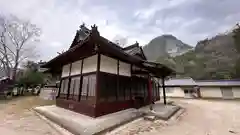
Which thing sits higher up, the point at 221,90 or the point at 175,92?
the point at 221,90

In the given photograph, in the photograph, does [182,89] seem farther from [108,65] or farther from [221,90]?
[108,65]

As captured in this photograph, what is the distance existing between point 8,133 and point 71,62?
5.26m

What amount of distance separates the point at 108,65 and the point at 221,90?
22768 mm

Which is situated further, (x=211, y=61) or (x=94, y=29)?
(x=211, y=61)

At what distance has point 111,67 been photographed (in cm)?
715

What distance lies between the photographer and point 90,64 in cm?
701

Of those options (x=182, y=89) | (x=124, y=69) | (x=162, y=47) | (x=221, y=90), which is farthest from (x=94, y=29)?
(x=162, y=47)

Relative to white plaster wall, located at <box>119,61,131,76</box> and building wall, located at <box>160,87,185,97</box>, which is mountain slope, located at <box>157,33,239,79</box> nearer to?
building wall, located at <box>160,87,185,97</box>

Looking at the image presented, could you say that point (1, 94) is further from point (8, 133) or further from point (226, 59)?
point (226, 59)

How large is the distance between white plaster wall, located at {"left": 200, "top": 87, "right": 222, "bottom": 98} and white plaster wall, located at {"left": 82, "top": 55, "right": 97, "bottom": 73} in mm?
22752

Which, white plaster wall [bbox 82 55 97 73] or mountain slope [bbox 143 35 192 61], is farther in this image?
mountain slope [bbox 143 35 192 61]

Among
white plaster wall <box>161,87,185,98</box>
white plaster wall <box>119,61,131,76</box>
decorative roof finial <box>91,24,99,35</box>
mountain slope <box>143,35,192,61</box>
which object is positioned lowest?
white plaster wall <box>161,87,185,98</box>

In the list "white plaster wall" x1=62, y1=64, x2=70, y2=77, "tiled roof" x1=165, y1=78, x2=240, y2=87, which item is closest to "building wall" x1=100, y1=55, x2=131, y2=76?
"white plaster wall" x1=62, y1=64, x2=70, y2=77

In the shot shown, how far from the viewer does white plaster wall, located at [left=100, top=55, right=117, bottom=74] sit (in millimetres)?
6672
